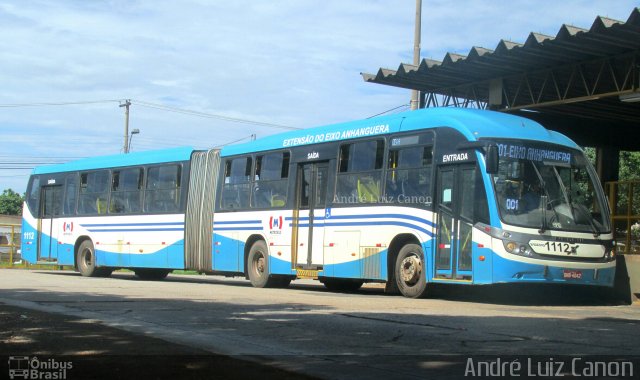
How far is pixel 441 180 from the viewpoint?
50.0 ft

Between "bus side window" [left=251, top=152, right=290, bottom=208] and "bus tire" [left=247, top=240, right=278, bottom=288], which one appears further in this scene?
"bus tire" [left=247, top=240, right=278, bottom=288]

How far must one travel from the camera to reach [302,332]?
954cm

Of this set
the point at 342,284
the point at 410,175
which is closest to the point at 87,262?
the point at 342,284

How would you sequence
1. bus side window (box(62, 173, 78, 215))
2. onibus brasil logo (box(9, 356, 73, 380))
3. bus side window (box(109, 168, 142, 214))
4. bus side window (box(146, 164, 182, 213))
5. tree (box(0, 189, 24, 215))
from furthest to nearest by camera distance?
tree (box(0, 189, 24, 215)) < bus side window (box(62, 173, 78, 215)) < bus side window (box(109, 168, 142, 214)) < bus side window (box(146, 164, 182, 213)) < onibus brasil logo (box(9, 356, 73, 380))

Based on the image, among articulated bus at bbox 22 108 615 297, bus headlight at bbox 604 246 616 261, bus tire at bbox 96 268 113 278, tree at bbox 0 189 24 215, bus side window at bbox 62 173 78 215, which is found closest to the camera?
articulated bus at bbox 22 108 615 297

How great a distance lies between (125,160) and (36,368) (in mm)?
18022

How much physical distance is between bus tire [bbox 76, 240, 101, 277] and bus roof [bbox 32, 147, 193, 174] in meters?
2.38

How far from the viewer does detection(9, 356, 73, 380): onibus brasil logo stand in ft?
21.3

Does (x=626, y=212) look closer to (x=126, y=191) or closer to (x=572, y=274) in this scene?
(x=572, y=274)

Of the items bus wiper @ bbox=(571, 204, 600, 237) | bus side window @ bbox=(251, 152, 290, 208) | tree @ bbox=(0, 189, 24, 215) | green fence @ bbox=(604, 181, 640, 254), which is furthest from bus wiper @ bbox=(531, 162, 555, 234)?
tree @ bbox=(0, 189, 24, 215)

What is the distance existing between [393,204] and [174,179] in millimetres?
8216

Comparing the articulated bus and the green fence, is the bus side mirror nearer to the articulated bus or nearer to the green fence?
the articulated bus

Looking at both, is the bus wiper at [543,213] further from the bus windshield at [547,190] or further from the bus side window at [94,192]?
the bus side window at [94,192]

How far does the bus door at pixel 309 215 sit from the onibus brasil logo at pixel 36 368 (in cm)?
1099
